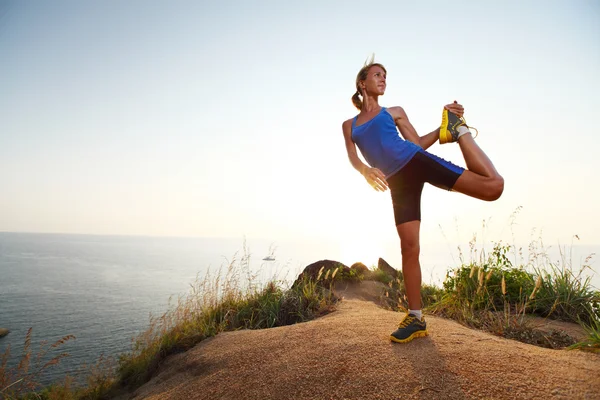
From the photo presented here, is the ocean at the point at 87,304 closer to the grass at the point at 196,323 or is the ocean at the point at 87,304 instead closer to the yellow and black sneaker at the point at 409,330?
the grass at the point at 196,323

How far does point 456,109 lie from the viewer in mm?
3207

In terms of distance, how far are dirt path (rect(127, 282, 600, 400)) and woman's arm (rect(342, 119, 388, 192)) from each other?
139cm

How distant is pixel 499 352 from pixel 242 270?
5.40m

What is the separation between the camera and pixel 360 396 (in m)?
2.24

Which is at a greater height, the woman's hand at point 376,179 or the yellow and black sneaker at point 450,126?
the yellow and black sneaker at point 450,126

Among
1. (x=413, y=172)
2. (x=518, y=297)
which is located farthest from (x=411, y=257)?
(x=518, y=297)

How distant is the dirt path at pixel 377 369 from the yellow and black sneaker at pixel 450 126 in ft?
5.88

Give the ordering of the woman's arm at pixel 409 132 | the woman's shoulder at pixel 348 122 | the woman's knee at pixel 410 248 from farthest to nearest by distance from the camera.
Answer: the woman's shoulder at pixel 348 122, the woman's arm at pixel 409 132, the woman's knee at pixel 410 248

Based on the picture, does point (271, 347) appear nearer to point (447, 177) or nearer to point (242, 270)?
point (447, 177)

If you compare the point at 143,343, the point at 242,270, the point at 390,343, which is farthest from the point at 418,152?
the point at 143,343

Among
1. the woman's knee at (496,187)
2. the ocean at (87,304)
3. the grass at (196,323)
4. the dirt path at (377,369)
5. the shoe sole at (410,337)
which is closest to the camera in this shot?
the dirt path at (377,369)

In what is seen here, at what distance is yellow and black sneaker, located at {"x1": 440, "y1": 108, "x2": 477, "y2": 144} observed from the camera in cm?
311

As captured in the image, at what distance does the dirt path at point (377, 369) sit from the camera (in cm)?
214

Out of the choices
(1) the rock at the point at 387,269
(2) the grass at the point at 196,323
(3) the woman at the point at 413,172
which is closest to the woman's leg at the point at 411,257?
(3) the woman at the point at 413,172
